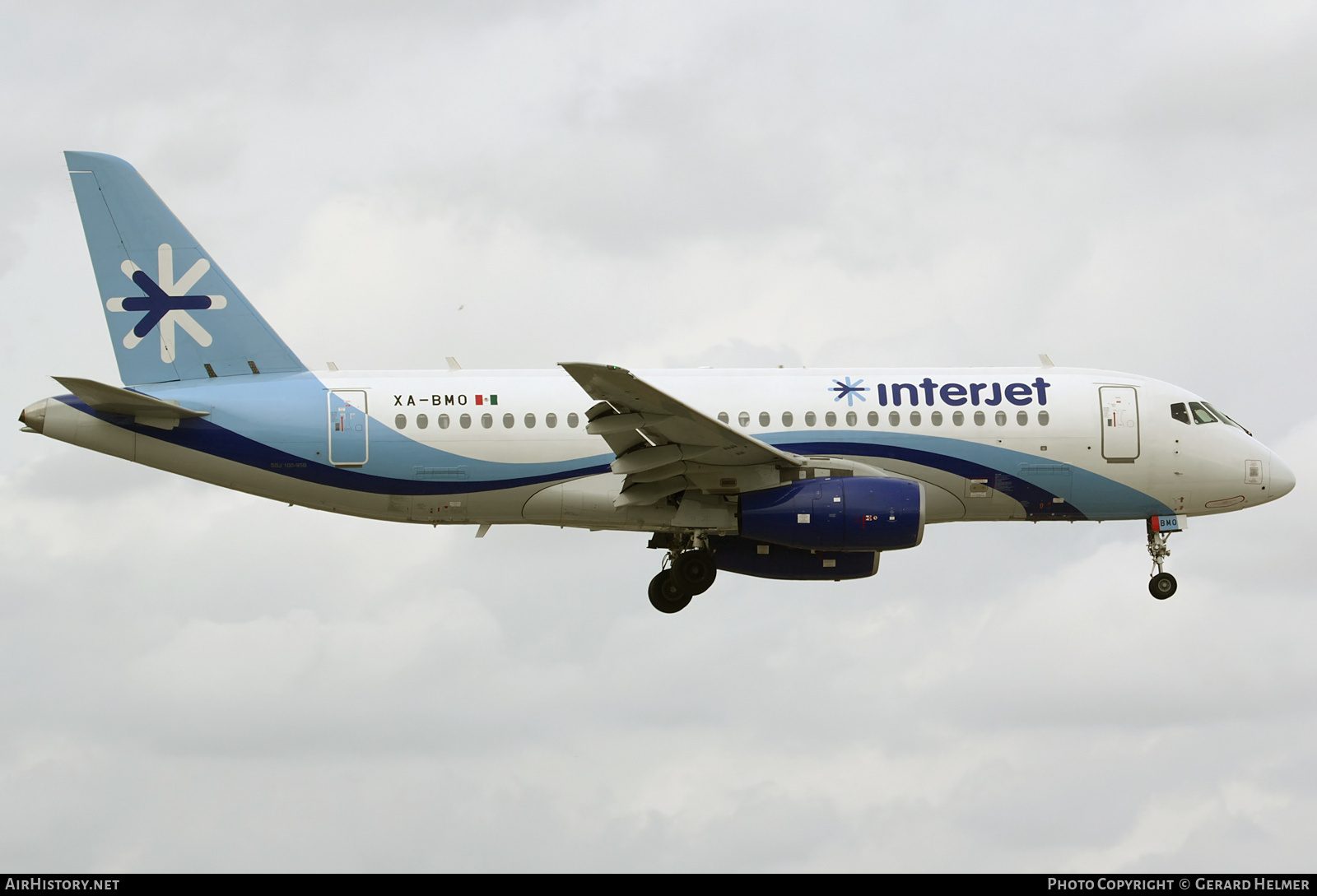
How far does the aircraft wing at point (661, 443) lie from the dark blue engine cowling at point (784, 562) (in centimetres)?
345

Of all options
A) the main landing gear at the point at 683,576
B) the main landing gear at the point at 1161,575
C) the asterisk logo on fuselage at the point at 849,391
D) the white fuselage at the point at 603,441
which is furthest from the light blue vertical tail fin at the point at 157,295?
the main landing gear at the point at 1161,575

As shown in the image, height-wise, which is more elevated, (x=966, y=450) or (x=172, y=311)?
(x=172, y=311)

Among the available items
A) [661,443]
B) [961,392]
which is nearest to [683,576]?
[661,443]

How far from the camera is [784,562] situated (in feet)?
115

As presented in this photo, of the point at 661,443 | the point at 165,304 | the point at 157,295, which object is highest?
the point at 157,295

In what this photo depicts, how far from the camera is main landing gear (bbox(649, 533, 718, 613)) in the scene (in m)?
33.6

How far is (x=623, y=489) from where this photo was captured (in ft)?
105

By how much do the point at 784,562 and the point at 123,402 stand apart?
15.0m

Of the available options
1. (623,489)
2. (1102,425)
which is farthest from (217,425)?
(1102,425)

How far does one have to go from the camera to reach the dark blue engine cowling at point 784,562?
1372 inches

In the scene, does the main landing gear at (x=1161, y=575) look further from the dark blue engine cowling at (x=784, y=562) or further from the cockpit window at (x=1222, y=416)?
the dark blue engine cowling at (x=784, y=562)

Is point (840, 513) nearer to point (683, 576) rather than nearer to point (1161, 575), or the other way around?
point (683, 576)

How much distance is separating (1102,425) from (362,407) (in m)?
16.3

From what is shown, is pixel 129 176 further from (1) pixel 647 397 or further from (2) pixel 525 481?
(1) pixel 647 397
